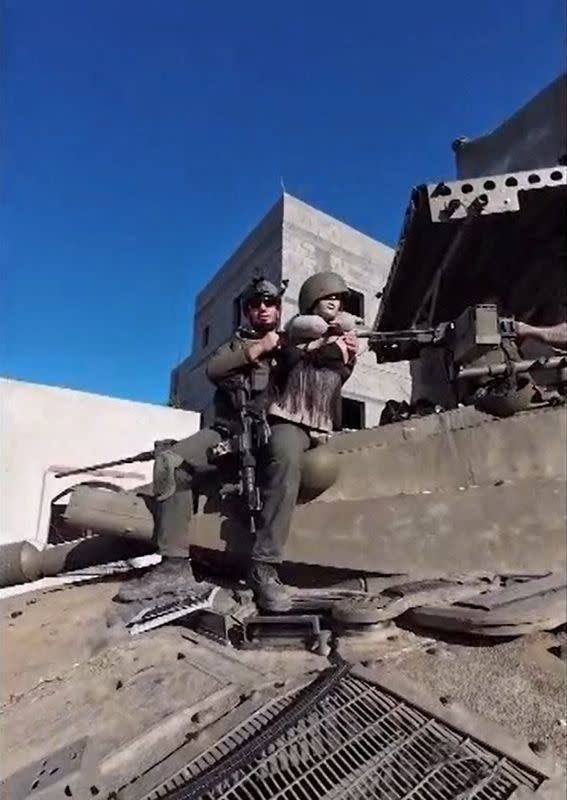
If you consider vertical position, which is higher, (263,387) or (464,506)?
(263,387)

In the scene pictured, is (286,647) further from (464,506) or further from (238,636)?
(464,506)

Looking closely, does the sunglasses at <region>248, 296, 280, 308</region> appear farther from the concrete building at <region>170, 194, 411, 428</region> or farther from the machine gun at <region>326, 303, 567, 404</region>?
the concrete building at <region>170, 194, 411, 428</region>

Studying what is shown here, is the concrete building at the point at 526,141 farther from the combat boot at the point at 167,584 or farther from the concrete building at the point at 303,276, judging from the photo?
the concrete building at the point at 303,276

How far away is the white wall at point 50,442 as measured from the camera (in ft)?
33.0

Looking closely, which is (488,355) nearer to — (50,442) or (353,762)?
(353,762)

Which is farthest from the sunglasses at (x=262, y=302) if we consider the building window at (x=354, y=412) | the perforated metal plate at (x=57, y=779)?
the building window at (x=354, y=412)

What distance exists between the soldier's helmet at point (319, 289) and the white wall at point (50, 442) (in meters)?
7.68

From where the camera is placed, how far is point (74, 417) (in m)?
11.0

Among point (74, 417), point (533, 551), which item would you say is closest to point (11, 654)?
point (533, 551)

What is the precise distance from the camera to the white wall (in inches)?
396

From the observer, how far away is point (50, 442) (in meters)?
10.6

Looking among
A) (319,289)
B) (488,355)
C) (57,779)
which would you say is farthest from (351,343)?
(57,779)

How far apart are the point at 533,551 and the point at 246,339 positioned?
2038 mm

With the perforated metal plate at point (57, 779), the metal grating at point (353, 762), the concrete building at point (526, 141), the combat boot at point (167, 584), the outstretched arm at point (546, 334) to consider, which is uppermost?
the concrete building at point (526, 141)
